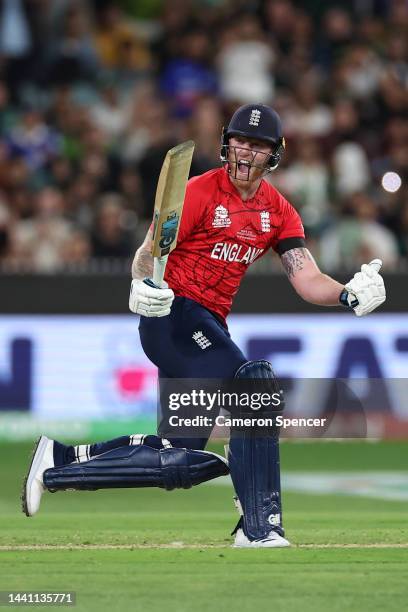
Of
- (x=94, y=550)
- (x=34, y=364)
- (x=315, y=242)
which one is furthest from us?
(x=315, y=242)

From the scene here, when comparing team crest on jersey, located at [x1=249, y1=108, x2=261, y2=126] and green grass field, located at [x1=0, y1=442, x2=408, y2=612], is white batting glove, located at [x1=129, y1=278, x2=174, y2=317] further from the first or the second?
green grass field, located at [x1=0, y1=442, x2=408, y2=612]

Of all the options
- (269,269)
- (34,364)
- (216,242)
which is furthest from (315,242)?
(216,242)

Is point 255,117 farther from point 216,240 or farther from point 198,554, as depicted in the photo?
point 198,554

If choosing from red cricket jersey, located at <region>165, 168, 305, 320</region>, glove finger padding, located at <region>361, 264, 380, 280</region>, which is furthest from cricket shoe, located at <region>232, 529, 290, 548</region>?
glove finger padding, located at <region>361, 264, 380, 280</region>

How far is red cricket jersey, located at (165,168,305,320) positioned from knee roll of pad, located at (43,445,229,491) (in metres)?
0.77

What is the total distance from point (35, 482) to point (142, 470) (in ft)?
1.77

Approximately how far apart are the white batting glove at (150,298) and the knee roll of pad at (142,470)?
2.39 feet

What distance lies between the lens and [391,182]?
15492 mm

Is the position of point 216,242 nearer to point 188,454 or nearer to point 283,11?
point 188,454

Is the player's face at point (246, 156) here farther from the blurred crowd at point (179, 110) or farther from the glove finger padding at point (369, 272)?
the blurred crowd at point (179, 110)

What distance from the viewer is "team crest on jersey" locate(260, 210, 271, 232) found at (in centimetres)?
776

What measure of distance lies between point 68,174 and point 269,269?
2.29 metres

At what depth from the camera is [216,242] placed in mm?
7676

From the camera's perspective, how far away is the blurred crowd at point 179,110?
568 inches
